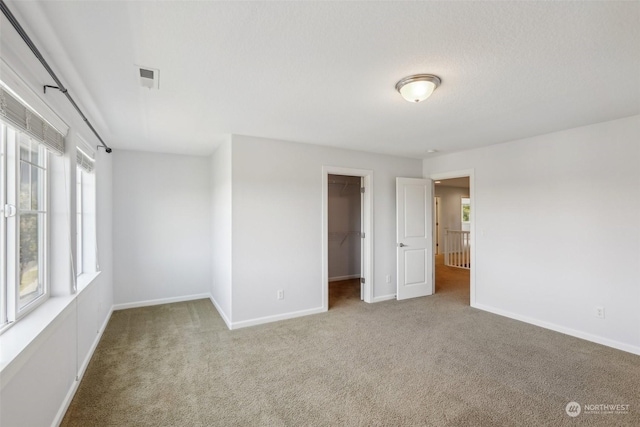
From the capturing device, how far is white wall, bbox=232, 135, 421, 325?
12.2ft

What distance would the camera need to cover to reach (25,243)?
196 centimetres

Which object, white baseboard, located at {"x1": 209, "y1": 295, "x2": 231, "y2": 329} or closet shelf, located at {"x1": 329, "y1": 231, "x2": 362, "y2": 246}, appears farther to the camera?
closet shelf, located at {"x1": 329, "y1": 231, "x2": 362, "y2": 246}

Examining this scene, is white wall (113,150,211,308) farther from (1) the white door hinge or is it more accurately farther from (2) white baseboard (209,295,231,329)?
(1) the white door hinge

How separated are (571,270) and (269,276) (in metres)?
3.67

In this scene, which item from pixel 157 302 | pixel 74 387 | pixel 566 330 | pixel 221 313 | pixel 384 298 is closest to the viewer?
→ pixel 74 387

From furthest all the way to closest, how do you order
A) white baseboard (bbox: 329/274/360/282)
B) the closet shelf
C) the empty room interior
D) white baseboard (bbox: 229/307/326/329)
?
the closet shelf → white baseboard (bbox: 329/274/360/282) → white baseboard (bbox: 229/307/326/329) → the empty room interior

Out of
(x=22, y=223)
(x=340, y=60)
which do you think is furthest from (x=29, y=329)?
(x=340, y=60)

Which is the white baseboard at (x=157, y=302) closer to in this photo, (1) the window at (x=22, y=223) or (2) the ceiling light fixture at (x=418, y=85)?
(1) the window at (x=22, y=223)

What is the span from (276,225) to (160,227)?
2122 mm

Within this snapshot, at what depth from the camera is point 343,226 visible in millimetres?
6539

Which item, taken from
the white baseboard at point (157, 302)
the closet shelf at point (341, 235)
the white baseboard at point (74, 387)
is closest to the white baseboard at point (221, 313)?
the white baseboard at point (157, 302)

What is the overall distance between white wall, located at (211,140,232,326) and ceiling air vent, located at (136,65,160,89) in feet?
4.84
